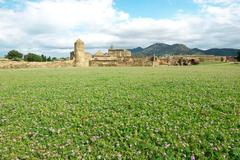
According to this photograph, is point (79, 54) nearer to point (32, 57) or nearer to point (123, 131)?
point (32, 57)

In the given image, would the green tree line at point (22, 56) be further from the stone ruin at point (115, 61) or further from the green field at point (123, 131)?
the green field at point (123, 131)

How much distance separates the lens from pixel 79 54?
7694 centimetres

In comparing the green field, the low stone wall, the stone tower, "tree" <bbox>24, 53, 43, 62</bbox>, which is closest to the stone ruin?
the stone tower

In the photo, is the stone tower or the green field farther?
the stone tower

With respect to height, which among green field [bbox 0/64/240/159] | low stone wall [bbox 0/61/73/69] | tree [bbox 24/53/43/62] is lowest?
green field [bbox 0/64/240/159]

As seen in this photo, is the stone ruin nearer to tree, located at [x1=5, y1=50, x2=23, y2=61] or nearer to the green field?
tree, located at [x1=5, y1=50, x2=23, y2=61]

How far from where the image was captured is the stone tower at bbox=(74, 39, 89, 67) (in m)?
76.2

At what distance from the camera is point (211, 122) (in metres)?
6.10

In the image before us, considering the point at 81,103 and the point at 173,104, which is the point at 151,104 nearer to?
the point at 173,104

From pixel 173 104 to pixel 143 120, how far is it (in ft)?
7.02

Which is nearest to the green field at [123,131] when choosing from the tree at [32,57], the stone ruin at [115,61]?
the stone ruin at [115,61]

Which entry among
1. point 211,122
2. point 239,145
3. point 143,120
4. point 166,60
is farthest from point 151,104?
point 166,60

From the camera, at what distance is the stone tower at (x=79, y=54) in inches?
3002

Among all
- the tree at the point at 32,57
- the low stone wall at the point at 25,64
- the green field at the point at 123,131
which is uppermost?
the tree at the point at 32,57
